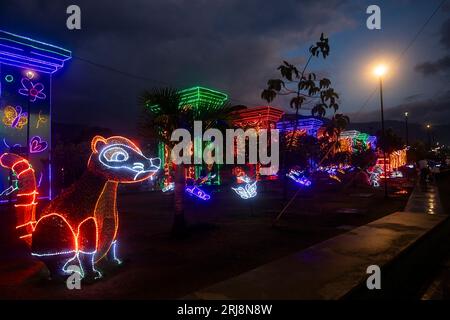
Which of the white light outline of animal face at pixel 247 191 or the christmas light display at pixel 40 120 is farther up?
the christmas light display at pixel 40 120

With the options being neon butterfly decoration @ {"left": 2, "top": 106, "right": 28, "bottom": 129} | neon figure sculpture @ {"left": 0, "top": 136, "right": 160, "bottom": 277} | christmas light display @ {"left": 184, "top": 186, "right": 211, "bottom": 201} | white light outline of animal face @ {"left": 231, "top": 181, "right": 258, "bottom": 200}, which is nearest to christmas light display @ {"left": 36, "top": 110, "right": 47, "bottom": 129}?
neon butterfly decoration @ {"left": 2, "top": 106, "right": 28, "bottom": 129}

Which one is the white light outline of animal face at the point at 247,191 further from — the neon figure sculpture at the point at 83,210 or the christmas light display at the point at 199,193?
the neon figure sculpture at the point at 83,210

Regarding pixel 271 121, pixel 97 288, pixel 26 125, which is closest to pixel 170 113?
pixel 97 288

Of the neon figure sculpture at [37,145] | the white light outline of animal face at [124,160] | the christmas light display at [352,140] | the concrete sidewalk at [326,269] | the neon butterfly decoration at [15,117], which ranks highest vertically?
the christmas light display at [352,140]

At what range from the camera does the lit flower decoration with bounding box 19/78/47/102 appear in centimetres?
1638

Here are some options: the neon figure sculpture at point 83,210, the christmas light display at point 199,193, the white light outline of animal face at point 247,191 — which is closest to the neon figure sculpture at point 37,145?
the christmas light display at point 199,193

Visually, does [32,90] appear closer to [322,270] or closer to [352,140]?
[322,270]

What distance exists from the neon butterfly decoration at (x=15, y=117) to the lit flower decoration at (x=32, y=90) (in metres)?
0.74

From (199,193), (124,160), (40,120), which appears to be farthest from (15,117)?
(124,160)

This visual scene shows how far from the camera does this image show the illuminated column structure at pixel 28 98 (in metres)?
15.7

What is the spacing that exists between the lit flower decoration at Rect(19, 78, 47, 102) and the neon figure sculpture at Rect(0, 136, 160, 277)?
1273cm

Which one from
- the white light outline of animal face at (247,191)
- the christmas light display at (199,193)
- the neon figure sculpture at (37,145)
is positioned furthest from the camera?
the neon figure sculpture at (37,145)
